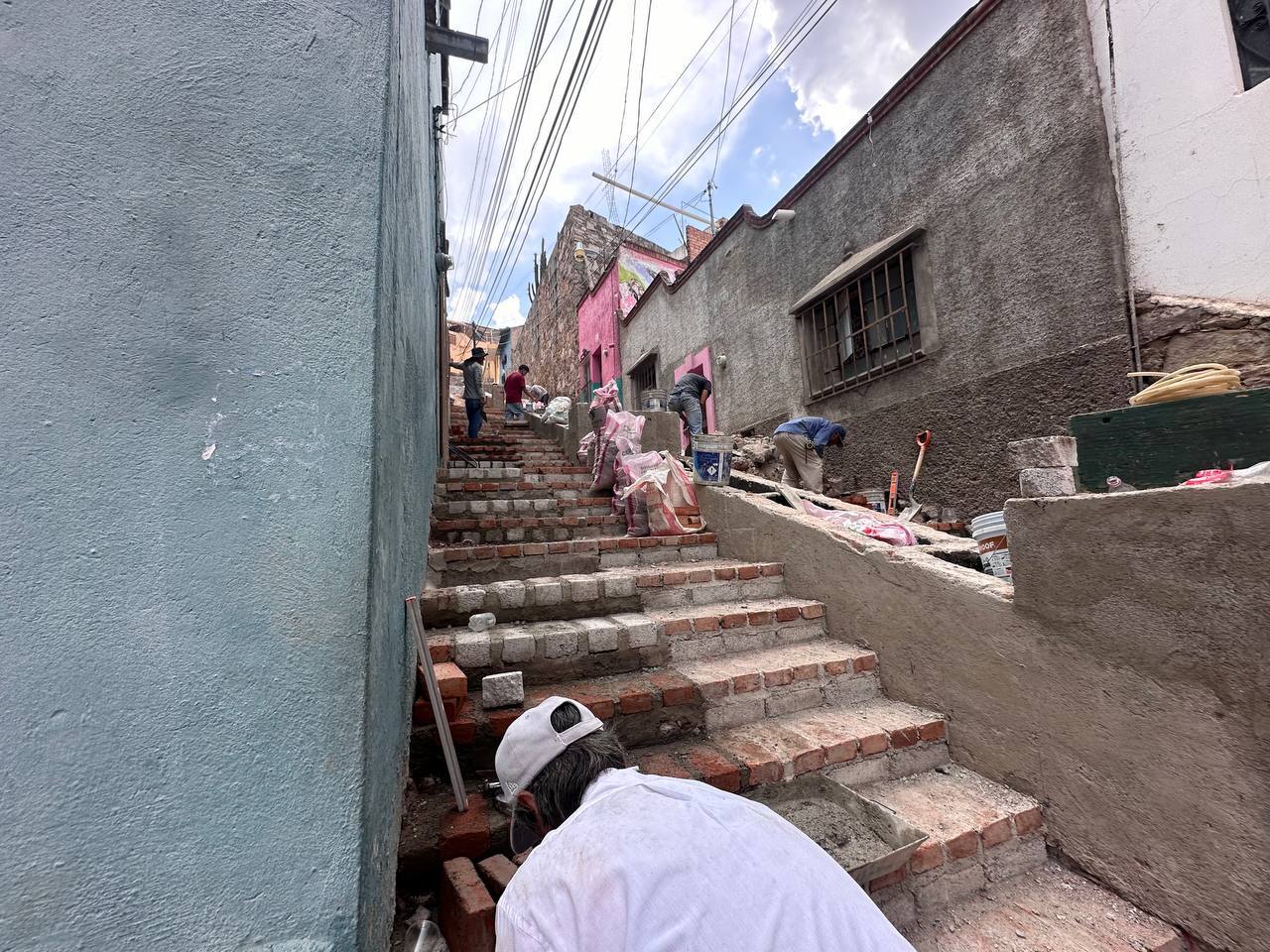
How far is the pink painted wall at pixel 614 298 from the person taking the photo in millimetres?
14977

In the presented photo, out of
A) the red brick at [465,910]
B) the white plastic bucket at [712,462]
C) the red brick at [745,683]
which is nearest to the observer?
the red brick at [465,910]

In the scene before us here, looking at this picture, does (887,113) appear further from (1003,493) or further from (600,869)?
(600,869)

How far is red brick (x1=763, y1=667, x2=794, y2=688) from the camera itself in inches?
102

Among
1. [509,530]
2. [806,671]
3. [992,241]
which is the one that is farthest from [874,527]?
[992,241]

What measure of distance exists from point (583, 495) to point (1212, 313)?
4.94 metres

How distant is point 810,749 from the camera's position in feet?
7.31

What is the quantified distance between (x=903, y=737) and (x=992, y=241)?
524 centimetres

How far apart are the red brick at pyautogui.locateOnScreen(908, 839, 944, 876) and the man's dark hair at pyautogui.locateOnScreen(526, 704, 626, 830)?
1199mm

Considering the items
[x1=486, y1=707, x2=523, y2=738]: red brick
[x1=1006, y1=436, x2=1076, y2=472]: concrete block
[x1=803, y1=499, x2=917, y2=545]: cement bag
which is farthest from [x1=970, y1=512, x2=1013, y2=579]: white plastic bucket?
[x1=486, y1=707, x2=523, y2=738]: red brick

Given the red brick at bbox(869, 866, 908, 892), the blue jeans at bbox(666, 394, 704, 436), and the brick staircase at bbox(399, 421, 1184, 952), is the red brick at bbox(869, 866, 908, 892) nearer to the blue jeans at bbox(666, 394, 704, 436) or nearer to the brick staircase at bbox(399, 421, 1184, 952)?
the brick staircase at bbox(399, 421, 1184, 952)

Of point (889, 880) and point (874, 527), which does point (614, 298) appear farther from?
point (889, 880)

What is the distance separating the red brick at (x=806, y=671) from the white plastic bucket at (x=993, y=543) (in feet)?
3.38

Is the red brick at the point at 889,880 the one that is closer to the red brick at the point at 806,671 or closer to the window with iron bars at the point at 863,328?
the red brick at the point at 806,671

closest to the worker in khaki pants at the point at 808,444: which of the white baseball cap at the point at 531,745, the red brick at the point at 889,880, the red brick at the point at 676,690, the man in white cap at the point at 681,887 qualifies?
the red brick at the point at 676,690
